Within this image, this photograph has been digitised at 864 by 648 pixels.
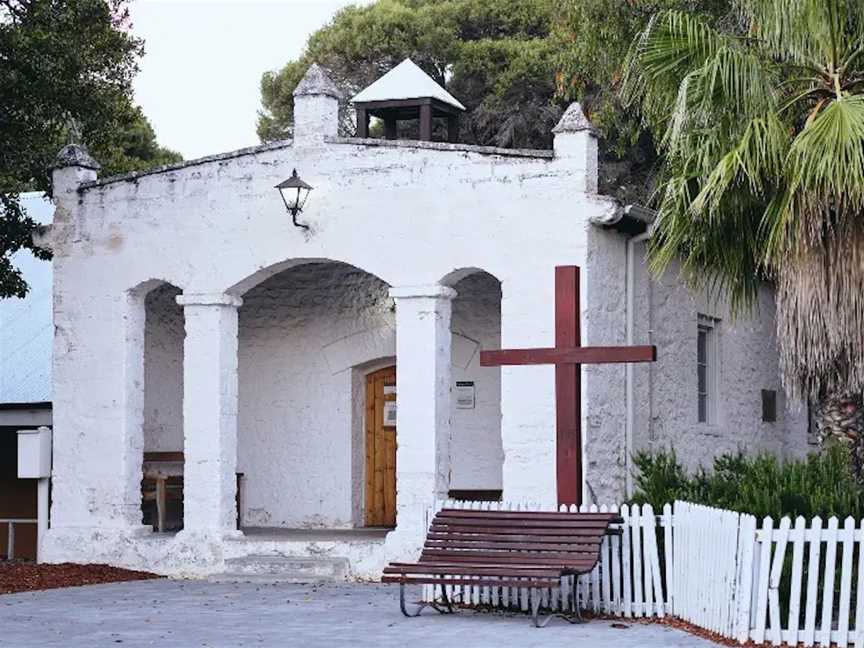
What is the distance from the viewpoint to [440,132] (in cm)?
3139

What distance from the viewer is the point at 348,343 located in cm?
1830

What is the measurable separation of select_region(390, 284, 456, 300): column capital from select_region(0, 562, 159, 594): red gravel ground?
3928 millimetres

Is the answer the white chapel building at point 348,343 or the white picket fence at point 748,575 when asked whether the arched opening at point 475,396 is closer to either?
the white chapel building at point 348,343

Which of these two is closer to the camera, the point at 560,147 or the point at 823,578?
the point at 823,578

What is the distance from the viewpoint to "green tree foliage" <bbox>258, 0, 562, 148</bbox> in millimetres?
30953

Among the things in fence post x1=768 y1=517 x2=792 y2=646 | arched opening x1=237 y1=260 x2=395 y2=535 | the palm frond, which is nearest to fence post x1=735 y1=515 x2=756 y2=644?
fence post x1=768 y1=517 x2=792 y2=646

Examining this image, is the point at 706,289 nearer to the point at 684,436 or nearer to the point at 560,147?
the point at 684,436

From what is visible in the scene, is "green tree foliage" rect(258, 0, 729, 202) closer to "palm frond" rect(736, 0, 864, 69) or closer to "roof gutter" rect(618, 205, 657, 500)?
"roof gutter" rect(618, 205, 657, 500)

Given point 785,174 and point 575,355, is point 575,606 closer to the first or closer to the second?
point 575,355

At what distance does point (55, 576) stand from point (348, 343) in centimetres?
476

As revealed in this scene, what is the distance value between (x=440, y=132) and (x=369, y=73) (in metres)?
3.93

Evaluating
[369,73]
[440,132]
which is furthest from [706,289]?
[369,73]

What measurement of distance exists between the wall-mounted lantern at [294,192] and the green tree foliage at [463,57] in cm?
1488

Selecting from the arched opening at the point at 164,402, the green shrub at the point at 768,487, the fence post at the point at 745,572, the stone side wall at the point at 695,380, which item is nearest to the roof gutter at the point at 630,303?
the stone side wall at the point at 695,380
